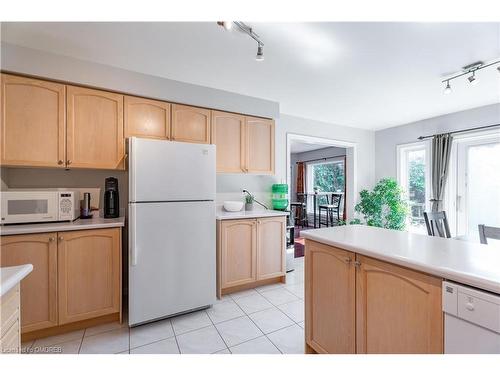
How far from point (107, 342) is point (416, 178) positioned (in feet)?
16.3

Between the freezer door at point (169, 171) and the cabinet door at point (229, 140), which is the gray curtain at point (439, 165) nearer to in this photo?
the cabinet door at point (229, 140)

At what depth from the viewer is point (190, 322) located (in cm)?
215

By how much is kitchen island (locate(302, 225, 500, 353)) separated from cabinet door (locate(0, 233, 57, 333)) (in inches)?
77.1

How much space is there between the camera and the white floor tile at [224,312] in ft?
7.28

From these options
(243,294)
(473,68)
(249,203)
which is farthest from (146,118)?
(473,68)

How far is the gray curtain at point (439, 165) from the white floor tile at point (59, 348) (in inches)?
188

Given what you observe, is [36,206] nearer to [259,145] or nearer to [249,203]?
[249,203]

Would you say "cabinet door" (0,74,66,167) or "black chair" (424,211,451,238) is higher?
"cabinet door" (0,74,66,167)

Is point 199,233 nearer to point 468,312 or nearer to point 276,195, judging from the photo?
point 276,195

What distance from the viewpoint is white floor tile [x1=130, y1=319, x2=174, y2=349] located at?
187 cm

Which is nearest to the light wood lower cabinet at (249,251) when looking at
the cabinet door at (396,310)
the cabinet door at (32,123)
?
the cabinet door at (396,310)

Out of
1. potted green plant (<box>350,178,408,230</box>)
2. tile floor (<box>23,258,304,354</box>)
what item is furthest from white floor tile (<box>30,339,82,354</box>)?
potted green plant (<box>350,178,408,230</box>)

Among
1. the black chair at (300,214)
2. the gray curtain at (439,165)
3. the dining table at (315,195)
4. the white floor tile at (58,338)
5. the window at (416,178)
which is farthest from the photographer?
the black chair at (300,214)

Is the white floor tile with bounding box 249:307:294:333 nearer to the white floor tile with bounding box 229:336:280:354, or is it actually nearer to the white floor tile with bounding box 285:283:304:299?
the white floor tile with bounding box 229:336:280:354
